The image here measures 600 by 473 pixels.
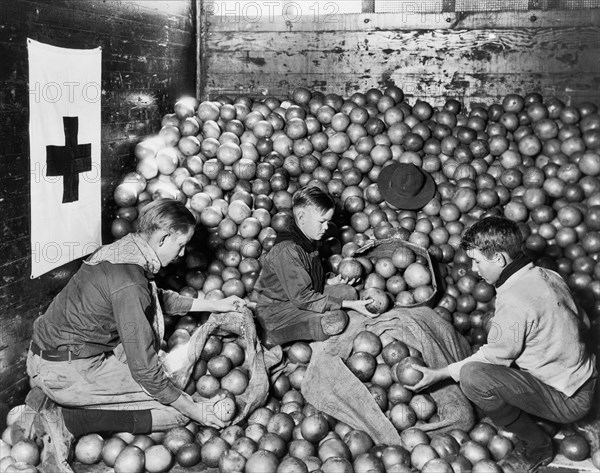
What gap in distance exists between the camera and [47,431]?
14.9ft

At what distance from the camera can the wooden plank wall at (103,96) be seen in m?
4.99

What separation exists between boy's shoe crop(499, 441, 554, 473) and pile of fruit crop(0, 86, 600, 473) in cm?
42

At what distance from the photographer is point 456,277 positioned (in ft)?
23.3

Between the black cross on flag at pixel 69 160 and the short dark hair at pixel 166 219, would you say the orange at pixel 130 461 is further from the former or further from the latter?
the black cross on flag at pixel 69 160

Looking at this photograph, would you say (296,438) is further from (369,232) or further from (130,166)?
(130,166)

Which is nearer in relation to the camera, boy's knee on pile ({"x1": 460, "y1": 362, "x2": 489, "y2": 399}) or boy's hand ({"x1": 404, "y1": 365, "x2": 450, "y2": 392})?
boy's knee on pile ({"x1": 460, "y1": 362, "x2": 489, "y2": 399})

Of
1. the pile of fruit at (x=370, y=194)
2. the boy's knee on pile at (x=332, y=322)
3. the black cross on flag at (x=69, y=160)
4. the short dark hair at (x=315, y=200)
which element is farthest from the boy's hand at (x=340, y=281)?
the black cross on flag at (x=69, y=160)

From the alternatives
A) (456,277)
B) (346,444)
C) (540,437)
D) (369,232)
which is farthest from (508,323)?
(369,232)

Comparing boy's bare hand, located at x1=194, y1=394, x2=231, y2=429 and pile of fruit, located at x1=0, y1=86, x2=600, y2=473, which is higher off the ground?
pile of fruit, located at x1=0, y1=86, x2=600, y2=473

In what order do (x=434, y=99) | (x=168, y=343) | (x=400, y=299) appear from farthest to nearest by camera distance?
(x=434, y=99) → (x=400, y=299) → (x=168, y=343)

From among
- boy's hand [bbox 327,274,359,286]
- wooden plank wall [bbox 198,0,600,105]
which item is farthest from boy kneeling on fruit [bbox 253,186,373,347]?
wooden plank wall [bbox 198,0,600,105]

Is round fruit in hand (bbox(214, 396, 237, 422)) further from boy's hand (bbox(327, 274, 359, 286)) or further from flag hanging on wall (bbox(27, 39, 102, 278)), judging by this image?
flag hanging on wall (bbox(27, 39, 102, 278))

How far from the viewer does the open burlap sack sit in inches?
Result: 191

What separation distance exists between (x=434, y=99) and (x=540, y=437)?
5.66 meters
